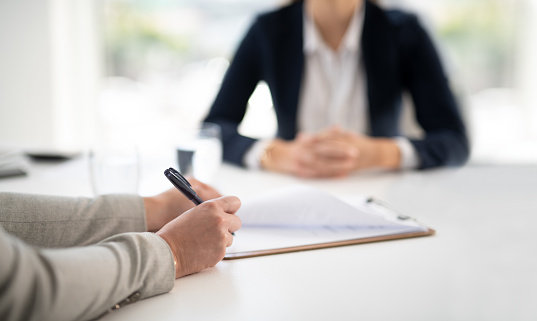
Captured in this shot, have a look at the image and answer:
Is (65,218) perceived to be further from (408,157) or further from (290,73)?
(290,73)

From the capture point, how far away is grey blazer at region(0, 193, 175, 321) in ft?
1.40

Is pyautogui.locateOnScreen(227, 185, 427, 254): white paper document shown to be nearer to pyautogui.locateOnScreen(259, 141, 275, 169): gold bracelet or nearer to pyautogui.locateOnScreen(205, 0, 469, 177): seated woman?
pyautogui.locateOnScreen(259, 141, 275, 169): gold bracelet

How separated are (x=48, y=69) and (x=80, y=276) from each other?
2547 mm

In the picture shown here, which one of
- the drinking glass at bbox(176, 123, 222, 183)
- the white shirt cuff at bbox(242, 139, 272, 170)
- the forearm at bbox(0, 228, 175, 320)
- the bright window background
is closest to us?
the forearm at bbox(0, 228, 175, 320)

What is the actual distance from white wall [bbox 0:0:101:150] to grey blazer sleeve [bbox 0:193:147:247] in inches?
89.0

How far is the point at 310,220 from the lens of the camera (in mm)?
763

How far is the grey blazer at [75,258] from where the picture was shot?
1.40 feet

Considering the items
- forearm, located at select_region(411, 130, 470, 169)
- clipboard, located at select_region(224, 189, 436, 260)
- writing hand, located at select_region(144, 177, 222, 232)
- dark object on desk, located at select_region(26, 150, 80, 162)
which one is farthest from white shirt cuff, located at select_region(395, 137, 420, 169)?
dark object on desk, located at select_region(26, 150, 80, 162)

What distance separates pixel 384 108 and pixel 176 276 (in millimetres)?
1151

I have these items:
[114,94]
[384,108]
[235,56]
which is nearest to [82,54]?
[114,94]

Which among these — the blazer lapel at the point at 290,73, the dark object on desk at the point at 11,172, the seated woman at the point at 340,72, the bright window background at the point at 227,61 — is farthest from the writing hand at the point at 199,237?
the bright window background at the point at 227,61

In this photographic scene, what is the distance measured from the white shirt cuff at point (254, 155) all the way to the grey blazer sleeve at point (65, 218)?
0.59 m

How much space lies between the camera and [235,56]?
169 centimetres

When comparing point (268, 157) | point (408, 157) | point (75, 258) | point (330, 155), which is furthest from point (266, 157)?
point (75, 258)
